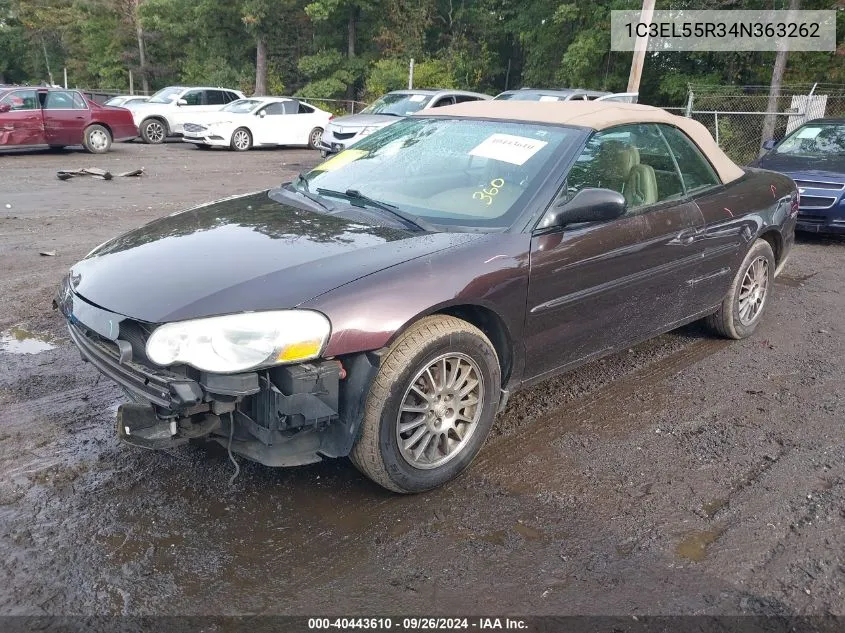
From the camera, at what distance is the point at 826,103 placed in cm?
1648

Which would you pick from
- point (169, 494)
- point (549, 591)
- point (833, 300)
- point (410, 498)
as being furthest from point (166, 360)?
point (833, 300)

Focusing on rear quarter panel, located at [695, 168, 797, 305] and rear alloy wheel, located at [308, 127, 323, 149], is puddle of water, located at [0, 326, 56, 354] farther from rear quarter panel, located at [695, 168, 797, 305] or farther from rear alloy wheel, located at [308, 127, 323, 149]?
rear alloy wheel, located at [308, 127, 323, 149]

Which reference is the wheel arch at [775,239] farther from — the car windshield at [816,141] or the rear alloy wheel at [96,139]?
the rear alloy wheel at [96,139]

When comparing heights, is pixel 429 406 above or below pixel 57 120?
below

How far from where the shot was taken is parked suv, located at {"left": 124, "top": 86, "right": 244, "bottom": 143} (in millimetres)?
19828

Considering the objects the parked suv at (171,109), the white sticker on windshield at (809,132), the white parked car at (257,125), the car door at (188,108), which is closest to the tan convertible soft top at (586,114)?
the white sticker on windshield at (809,132)

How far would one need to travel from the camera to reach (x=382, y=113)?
15305mm

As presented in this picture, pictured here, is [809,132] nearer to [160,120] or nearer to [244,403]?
[244,403]

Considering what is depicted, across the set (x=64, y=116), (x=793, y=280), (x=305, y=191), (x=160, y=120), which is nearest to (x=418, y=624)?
(x=305, y=191)

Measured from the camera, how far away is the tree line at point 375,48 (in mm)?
24547

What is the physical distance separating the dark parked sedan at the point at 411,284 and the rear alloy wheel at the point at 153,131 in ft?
58.2

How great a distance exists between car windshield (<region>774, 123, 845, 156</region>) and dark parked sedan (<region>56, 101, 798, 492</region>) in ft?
20.3

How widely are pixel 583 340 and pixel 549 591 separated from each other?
Result: 151cm

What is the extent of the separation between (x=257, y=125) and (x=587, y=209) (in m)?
17.6
